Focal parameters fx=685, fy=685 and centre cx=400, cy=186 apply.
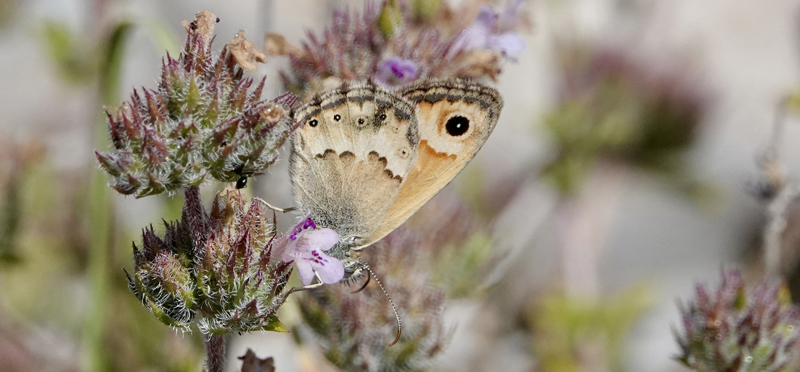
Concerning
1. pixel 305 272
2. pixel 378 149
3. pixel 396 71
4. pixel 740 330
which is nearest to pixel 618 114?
pixel 740 330

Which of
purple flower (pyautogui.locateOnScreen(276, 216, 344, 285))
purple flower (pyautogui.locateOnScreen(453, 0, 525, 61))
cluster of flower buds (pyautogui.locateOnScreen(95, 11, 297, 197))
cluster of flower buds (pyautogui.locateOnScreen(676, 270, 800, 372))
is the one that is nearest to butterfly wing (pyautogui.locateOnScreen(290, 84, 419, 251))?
purple flower (pyautogui.locateOnScreen(276, 216, 344, 285))

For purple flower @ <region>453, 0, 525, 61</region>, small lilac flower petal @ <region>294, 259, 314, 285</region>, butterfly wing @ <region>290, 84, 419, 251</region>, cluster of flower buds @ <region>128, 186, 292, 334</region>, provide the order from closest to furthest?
cluster of flower buds @ <region>128, 186, 292, 334</region>, small lilac flower petal @ <region>294, 259, 314, 285</region>, butterfly wing @ <region>290, 84, 419, 251</region>, purple flower @ <region>453, 0, 525, 61</region>

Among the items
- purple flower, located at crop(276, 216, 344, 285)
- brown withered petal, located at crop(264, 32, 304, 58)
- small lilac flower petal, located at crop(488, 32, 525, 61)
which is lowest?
purple flower, located at crop(276, 216, 344, 285)

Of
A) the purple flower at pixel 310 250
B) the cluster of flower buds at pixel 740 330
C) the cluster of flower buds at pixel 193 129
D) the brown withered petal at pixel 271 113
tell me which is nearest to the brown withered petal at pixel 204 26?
the cluster of flower buds at pixel 193 129

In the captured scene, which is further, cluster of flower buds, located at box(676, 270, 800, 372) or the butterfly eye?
cluster of flower buds, located at box(676, 270, 800, 372)

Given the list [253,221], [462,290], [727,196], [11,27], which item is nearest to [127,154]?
[253,221]

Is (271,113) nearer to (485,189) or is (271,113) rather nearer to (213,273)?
(213,273)

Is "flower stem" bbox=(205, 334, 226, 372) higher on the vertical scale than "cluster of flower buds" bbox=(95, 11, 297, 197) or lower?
lower

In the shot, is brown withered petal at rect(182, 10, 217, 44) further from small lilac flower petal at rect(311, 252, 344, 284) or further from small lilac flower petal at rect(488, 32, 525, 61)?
small lilac flower petal at rect(488, 32, 525, 61)
